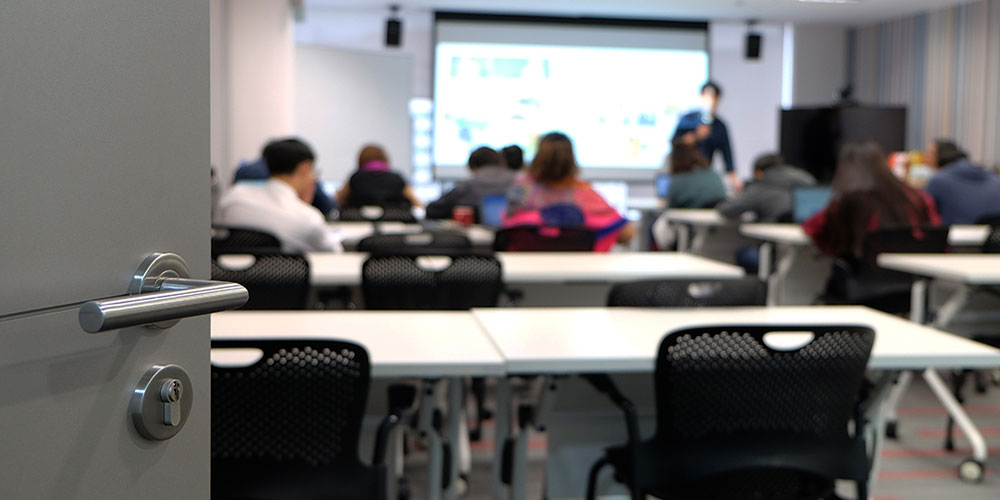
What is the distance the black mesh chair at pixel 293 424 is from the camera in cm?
191

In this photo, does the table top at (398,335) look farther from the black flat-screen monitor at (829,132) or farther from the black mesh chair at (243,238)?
the black flat-screen monitor at (829,132)

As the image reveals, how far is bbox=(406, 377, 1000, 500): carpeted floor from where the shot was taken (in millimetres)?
3396

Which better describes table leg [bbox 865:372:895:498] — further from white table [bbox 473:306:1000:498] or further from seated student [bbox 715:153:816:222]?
seated student [bbox 715:153:816:222]

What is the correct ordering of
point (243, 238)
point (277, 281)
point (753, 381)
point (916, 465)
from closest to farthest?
point (753, 381), point (277, 281), point (916, 465), point (243, 238)

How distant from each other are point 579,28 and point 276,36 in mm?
4665

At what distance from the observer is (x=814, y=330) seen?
204 centimetres

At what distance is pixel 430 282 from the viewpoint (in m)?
3.36

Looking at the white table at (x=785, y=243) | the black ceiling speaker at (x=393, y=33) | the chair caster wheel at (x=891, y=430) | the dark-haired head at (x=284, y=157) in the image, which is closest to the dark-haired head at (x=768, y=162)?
the white table at (x=785, y=243)

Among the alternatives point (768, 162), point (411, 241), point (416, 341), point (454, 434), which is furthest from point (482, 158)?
point (416, 341)

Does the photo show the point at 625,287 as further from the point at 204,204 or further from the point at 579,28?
the point at 579,28

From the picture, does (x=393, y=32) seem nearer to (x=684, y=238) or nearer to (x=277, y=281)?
(x=684, y=238)

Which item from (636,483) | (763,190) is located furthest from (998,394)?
(636,483)

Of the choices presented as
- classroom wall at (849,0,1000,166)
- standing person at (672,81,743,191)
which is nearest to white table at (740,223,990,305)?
standing person at (672,81,743,191)

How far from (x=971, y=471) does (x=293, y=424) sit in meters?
2.60
